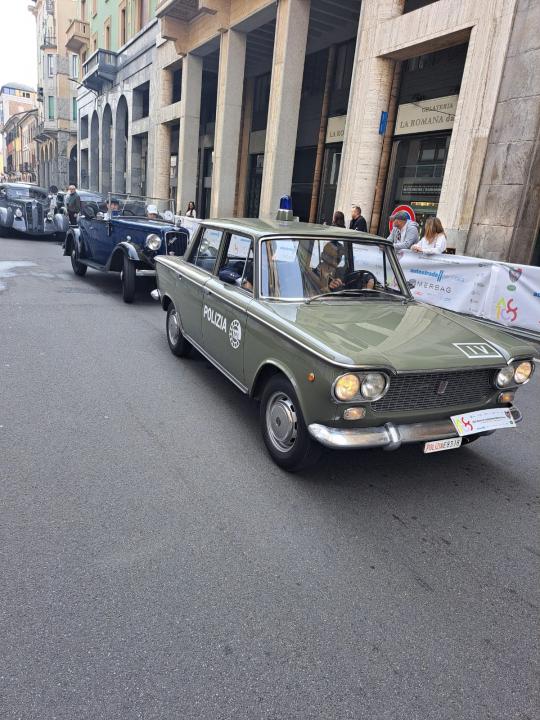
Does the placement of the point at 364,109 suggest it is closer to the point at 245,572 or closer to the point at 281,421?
the point at 281,421

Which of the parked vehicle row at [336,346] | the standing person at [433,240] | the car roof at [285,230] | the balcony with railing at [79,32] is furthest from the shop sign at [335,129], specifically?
the balcony with railing at [79,32]

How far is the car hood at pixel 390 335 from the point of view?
298 centimetres

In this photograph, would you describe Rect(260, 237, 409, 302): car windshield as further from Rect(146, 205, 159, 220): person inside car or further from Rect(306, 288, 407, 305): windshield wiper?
Rect(146, 205, 159, 220): person inside car

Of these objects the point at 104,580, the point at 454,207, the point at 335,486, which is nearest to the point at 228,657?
the point at 104,580

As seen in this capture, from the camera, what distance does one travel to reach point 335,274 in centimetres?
413

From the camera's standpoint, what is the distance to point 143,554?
258 centimetres

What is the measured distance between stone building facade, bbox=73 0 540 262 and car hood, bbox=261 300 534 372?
288 inches

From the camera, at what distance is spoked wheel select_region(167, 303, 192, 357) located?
5722 mm

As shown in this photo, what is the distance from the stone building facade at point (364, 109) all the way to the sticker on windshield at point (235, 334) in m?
7.91

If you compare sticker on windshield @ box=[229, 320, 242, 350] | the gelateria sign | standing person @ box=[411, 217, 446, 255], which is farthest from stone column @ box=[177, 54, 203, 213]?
sticker on windshield @ box=[229, 320, 242, 350]

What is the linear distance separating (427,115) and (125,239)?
9.06 metres

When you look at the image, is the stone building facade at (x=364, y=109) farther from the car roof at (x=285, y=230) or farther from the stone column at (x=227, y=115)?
the car roof at (x=285, y=230)

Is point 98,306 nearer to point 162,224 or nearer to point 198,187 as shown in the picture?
point 162,224

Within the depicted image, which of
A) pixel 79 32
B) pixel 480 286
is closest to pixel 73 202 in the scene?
pixel 480 286
